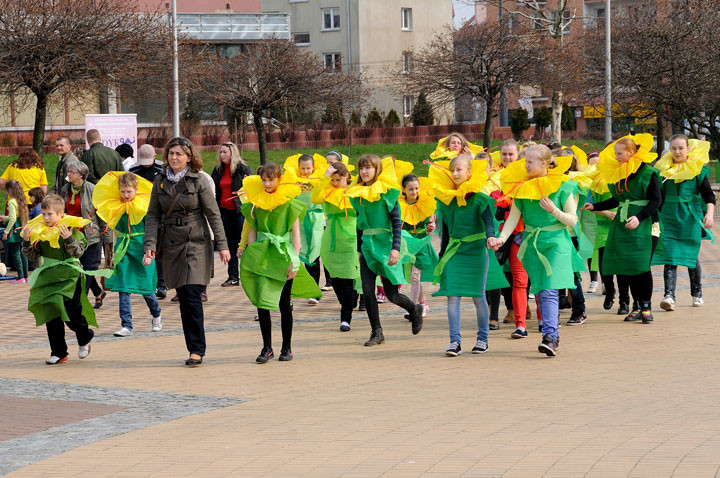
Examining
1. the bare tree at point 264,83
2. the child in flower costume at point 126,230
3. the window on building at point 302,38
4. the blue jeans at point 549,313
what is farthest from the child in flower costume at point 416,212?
the window on building at point 302,38

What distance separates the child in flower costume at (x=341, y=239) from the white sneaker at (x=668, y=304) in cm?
327

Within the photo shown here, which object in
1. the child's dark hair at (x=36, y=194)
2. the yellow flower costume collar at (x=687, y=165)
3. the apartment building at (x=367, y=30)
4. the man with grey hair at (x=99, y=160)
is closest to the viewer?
the yellow flower costume collar at (x=687, y=165)

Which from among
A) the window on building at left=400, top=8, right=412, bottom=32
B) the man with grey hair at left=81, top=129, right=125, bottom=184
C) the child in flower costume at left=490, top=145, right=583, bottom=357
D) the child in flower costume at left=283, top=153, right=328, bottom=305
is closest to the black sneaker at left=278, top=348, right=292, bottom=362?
the child in flower costume at left=490, top=145, right=583, bottom=357

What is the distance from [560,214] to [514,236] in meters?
1.45

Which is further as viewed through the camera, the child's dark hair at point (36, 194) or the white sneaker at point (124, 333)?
the child's dark hair at point (36, 194)

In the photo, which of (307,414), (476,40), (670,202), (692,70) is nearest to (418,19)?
(476,40)

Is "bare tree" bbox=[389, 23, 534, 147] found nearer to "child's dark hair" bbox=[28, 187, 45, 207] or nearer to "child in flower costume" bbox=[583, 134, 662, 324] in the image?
"child's dark hair" bbox=[28, 187, 45, 207]

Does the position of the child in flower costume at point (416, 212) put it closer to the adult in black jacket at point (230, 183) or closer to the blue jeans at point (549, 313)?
the blue jeans at point (549, 313)

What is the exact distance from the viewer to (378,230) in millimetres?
10391

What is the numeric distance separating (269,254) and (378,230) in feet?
4.29

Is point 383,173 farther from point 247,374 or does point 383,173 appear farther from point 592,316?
point 592,316

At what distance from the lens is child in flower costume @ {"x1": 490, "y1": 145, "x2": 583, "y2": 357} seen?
31.0ft

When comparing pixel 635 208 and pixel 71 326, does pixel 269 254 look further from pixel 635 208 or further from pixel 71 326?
pixel 635 208

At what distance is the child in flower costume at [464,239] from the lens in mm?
9594
